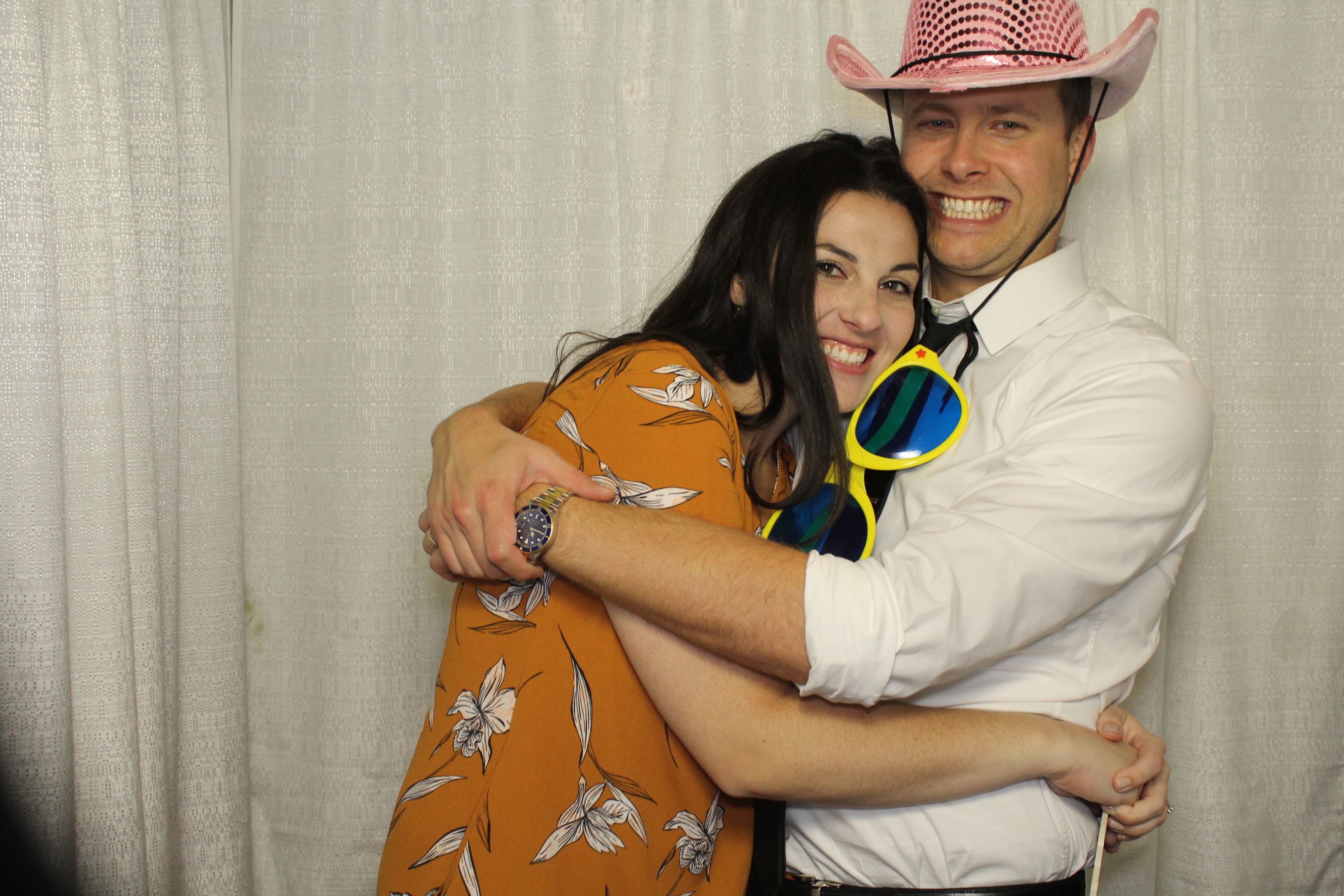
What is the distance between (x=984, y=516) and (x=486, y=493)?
550mm

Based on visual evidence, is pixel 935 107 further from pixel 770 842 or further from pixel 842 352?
pixel 770 842

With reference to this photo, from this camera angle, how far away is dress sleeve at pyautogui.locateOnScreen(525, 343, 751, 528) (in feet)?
3.46

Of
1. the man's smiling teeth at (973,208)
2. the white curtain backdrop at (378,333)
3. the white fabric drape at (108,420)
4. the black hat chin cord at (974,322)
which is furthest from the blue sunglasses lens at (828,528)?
the white fabric drape at (108,420)

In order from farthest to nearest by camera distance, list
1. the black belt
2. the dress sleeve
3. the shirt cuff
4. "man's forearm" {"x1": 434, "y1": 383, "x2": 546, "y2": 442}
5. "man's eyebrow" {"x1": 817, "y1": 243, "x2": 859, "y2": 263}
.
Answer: "man's eyebrow" {"x1": 817, "y1": 243, "x2": 859, "y2": 263}, "man's forearm" {"x1": 434, "y1": 383, "x2": 546, "y2": 442}, the black belt, the dress sleeve, the shirt cuff

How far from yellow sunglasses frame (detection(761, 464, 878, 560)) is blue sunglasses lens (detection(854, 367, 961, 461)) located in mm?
43

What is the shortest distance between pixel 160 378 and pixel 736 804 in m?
1.24

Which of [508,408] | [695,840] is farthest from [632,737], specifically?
[508,408]

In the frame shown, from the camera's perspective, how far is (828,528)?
4.41 feet

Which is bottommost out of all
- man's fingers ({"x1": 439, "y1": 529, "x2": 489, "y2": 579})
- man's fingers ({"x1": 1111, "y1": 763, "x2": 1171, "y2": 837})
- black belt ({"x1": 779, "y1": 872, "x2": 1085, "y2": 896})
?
black belt ({"x1": 779, "y1": 872, "x2": 1085, "y2": 896})

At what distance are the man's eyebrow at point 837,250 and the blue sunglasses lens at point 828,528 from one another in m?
0.34

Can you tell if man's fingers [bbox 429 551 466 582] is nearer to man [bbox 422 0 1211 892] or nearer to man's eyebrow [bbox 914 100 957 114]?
man [bbox 422 0 1211 892]

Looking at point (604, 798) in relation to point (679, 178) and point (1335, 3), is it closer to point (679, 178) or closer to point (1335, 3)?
point (679, 178)

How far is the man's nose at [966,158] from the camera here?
149 centimetres

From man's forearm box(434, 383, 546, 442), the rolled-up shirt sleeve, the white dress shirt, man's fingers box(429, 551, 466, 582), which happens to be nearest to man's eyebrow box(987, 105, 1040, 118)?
the white dress shirt
